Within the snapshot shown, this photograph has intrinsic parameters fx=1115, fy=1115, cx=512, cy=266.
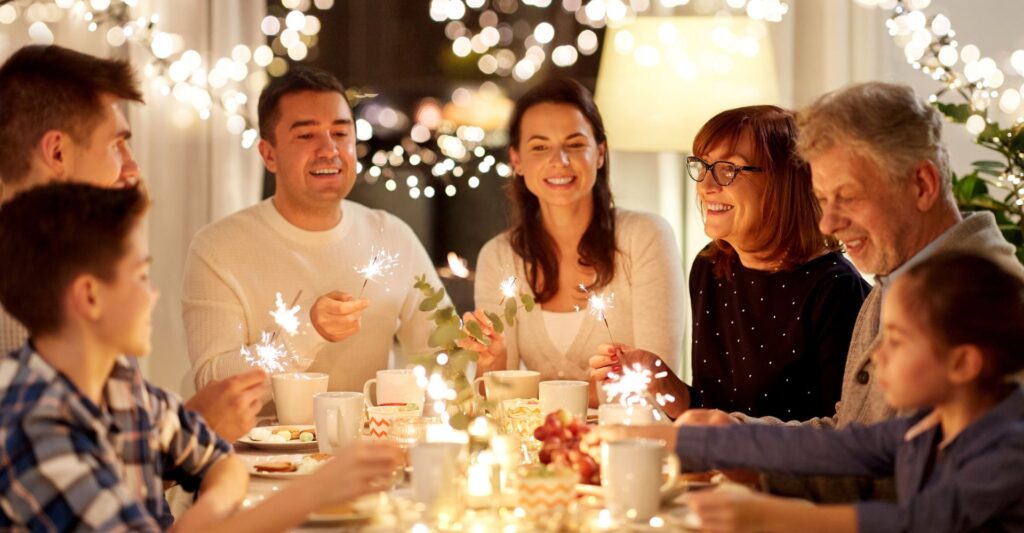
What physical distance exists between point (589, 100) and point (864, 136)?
1313 mm

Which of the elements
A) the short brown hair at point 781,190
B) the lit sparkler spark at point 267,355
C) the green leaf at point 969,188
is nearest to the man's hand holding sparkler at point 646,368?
the short brown hair at point 781,190

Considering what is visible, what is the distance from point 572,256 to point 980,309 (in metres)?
1.79

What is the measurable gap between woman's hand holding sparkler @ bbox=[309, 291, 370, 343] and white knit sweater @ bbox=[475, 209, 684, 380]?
0.51 metres

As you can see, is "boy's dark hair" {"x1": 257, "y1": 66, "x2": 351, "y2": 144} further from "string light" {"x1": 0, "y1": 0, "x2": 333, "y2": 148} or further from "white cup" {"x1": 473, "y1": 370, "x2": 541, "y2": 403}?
"white cup" {"x1": 473, "y1": 370, "x2": 541, "y2": 403}

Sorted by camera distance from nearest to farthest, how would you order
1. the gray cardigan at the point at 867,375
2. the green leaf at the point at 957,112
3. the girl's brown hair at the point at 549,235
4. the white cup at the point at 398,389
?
the gray cardigan at the point at 867,375 → the white cup at the point at 398,389 → the girl's brown hair at the point at 549,235 → the green leaf at the point at 957,112

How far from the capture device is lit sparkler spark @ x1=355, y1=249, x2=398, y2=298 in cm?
312

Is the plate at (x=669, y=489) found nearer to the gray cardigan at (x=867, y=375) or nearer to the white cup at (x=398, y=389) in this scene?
the gray cardigan at (x=867, y=375)

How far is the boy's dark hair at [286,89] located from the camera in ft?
10.2

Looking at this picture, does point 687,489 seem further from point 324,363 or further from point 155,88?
point 155,88

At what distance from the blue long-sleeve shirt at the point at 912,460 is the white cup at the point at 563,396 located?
1.56ft

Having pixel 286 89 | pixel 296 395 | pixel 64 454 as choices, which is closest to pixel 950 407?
pixel 64 454

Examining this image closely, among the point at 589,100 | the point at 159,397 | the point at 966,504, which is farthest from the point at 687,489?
the point at 589,100

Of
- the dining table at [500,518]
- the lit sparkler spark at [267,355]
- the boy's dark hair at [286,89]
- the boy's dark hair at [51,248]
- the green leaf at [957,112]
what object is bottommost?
the dining table at [500,518]

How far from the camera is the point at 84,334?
1397 mm
